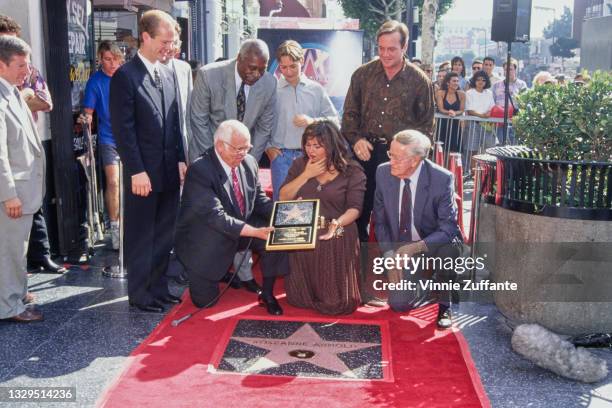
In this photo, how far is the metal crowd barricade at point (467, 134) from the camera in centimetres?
1049

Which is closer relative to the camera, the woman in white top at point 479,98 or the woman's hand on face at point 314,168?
the woman's hand on face at point 314,168

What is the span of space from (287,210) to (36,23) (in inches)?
111

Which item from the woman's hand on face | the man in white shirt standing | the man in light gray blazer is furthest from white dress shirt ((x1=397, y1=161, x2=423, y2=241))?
the man in light gray blazer

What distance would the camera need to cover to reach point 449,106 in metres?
11.2

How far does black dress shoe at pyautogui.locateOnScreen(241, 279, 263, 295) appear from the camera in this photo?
227 inches

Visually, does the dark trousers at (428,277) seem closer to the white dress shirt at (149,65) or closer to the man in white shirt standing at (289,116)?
the man in white shirt standing at (289,116)

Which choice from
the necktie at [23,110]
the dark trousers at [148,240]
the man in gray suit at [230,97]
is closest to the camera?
the necktie at [23,110]

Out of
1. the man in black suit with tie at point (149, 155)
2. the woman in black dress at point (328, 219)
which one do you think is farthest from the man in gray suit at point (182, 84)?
the woman in black dress at point (328, 219)

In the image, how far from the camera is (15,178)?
479 cm

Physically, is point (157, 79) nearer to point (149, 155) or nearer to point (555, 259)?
point (149, 155)

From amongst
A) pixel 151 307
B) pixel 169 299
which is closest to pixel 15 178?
pixel 151 307

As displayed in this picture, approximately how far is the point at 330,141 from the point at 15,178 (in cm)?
212

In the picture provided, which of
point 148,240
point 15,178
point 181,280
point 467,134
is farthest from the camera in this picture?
point 467,134

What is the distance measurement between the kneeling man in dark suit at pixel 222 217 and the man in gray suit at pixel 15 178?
1.02 m
